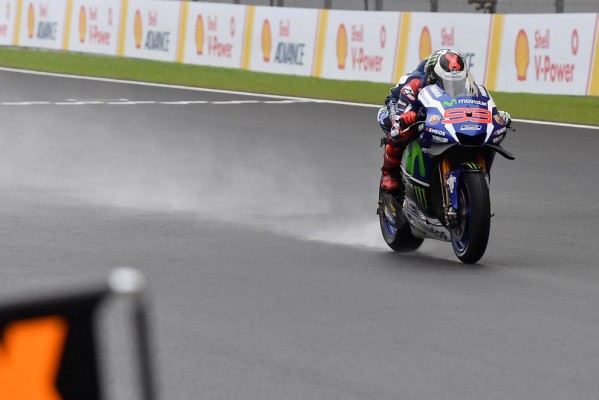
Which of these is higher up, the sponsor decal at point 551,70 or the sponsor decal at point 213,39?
the sponsor decal at point 551,70

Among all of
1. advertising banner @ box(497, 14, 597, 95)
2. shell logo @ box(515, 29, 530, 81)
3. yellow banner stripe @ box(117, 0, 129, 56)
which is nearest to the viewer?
advertising banner @ box(497, 14, 597, 95)

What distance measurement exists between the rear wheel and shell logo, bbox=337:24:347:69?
16894mm

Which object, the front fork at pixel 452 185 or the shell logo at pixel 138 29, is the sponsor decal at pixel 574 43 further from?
the front fork at pixel 452 185

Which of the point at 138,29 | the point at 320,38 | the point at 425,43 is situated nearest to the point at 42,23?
the point at 138,29

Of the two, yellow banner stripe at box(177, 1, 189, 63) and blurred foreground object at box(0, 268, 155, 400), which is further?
yellow banner stripe at box(177, 1, 189, 63)

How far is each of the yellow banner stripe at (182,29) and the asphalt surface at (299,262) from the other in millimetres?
12377

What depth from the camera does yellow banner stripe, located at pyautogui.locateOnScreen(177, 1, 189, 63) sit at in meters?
30.9

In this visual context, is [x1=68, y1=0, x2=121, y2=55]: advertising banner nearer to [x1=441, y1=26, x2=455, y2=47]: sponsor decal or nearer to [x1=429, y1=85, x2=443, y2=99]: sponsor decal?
[x1=441, y1=26, x2=455, y2=47]: sponsor decal

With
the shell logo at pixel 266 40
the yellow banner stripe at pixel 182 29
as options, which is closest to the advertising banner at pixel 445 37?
the shell logo at pixel 266 40

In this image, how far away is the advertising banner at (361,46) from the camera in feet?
84.3

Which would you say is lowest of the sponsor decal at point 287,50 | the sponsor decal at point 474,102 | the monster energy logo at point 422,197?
the sponsor decal at point 287,50

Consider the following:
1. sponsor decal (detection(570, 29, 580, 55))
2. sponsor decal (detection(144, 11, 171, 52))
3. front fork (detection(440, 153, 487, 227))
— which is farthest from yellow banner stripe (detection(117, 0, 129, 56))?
front fork (detection(440, 153, 487, 227))

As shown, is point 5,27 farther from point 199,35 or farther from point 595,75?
point 595,75

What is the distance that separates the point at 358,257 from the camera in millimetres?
9562
